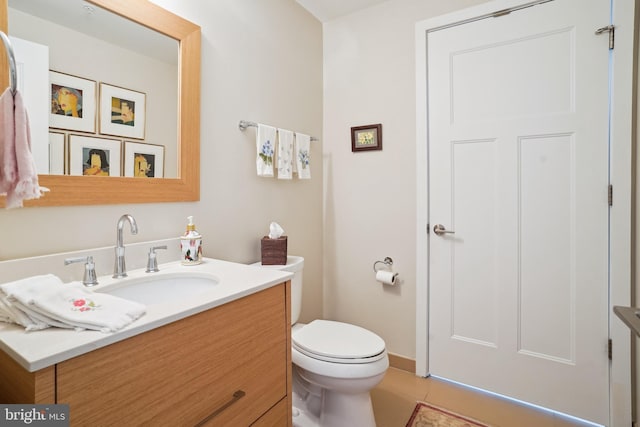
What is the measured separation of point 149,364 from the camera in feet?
2.41

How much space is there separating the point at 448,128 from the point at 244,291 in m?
1.56

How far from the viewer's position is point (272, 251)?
1.71 meters

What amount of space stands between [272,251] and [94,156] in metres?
0.87

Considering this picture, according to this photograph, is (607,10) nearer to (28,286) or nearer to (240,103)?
(240,103)

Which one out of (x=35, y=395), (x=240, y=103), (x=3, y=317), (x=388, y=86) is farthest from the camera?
(x=388, y=86)

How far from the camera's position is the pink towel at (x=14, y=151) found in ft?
2.42

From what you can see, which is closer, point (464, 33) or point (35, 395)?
point (35, 395)

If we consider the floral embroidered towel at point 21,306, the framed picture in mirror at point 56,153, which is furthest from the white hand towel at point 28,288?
the framed picture in mirror at point 56,153

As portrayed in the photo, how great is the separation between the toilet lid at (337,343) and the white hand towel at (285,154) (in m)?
0.86

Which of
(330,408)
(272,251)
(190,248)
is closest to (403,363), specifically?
(330,408)

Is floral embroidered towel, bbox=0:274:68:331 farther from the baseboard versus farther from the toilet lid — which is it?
the baseboard

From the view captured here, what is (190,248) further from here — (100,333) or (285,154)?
(285,154)

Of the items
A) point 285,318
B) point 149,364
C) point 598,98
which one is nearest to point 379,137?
point 598,98

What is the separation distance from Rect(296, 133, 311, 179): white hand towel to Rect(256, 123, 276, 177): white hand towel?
0.23m
